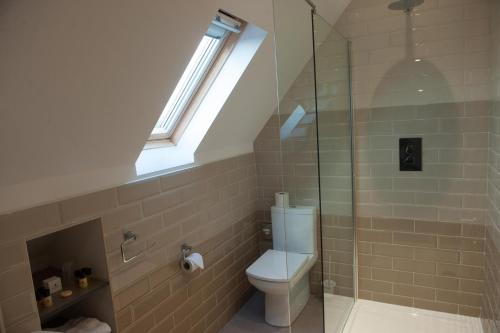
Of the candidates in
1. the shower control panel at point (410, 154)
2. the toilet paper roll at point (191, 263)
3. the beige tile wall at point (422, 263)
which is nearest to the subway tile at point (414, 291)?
the beige tile wall at point (422, 263)

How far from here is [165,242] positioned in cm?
225

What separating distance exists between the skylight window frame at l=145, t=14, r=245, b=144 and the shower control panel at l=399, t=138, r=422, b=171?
1.46 metres

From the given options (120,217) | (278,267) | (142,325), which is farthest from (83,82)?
(278,267)

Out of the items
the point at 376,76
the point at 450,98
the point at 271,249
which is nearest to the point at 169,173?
the point at 271,249

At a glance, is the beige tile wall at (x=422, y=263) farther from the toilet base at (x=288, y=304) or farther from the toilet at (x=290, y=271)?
the toilet base at (x=288, y=304)

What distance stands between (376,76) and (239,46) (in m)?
1.07

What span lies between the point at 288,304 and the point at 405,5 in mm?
2349

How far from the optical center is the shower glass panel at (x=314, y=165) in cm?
225

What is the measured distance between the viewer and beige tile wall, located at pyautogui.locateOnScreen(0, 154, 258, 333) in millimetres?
1468

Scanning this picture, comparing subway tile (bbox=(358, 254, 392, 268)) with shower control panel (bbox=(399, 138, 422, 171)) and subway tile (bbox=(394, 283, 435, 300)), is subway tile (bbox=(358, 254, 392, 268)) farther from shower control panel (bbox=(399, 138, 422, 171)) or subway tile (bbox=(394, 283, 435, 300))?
shower control panel (bbox=(399, 138, 422, 171))

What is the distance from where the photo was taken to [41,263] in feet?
6.12

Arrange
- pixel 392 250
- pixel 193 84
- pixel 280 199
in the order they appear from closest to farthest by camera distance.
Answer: pixel 193 84
pixel 392 250
pixel 280 199

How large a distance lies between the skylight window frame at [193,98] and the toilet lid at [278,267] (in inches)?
45.6

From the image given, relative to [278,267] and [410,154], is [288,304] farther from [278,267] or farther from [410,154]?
[410,154]
